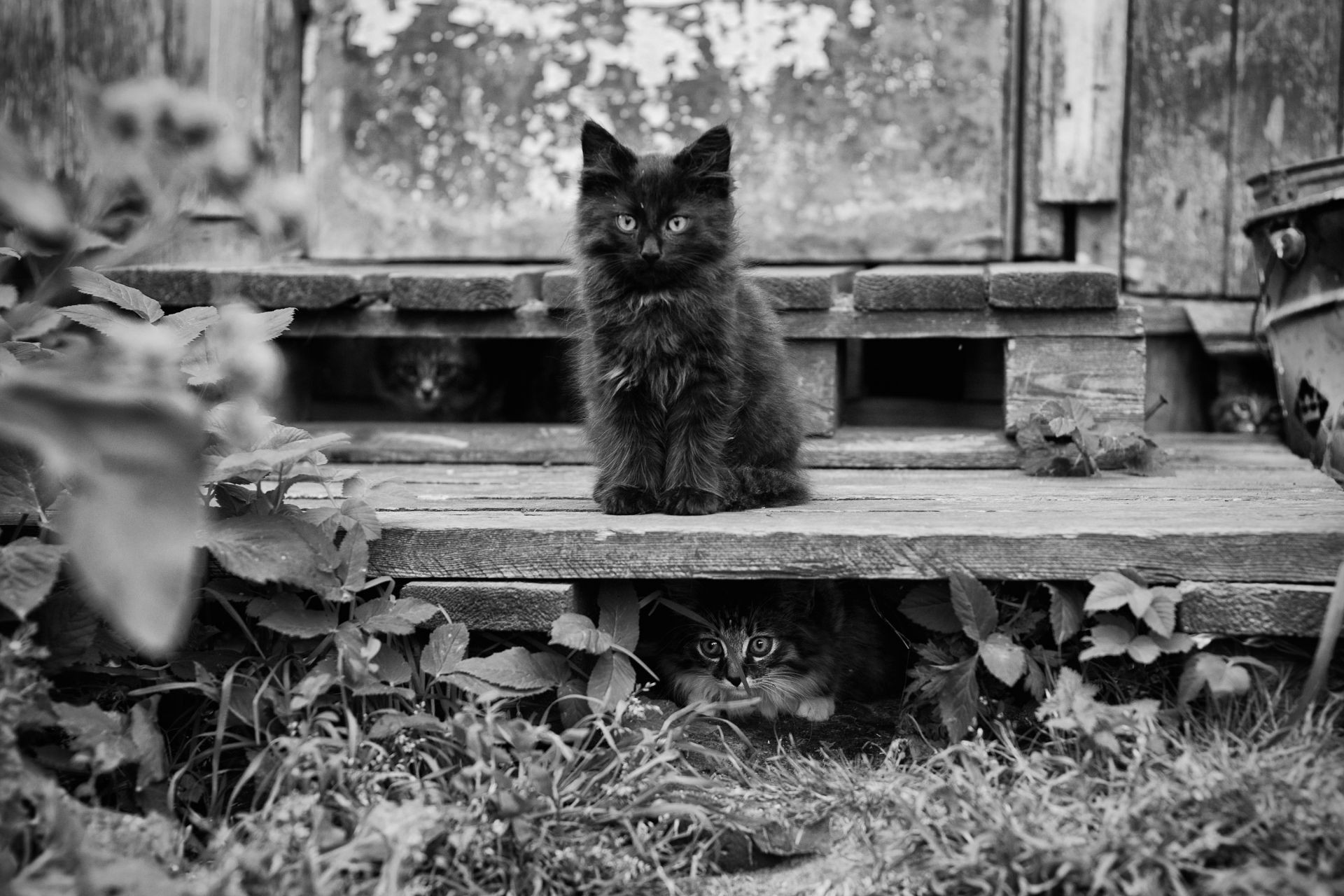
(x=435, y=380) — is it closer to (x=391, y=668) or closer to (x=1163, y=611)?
(x=391, y=668)

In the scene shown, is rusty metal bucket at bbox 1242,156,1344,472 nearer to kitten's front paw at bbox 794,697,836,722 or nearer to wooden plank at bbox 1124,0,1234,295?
wooden plank at bbox 1124,0,1234,295

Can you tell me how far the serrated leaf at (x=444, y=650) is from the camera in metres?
2.29

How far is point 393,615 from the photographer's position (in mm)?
2283

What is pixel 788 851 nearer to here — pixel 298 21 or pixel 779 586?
pixel 779 586

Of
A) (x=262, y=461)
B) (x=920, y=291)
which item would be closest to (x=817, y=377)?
(x=920, y=291)

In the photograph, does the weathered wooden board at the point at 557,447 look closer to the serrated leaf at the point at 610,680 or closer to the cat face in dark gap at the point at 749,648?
the cat face in dark gap at the point at 749,648

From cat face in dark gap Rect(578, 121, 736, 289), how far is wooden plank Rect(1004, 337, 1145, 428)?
1.14 metres

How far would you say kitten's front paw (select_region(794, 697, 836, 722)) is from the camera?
2.67 metres

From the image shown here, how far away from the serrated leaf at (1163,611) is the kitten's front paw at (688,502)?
36.1 inches

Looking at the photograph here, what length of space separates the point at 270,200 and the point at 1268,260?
292 centimetres

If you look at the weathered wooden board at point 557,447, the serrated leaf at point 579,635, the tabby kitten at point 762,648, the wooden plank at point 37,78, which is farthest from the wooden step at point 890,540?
the wooden plank at point 37,78

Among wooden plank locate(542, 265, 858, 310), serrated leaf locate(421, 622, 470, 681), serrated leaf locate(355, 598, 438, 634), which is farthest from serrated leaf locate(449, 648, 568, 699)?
wooden plank locate(542, 265, 858, 310)

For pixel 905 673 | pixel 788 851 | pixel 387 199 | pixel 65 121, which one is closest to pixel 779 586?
pixel 905 673

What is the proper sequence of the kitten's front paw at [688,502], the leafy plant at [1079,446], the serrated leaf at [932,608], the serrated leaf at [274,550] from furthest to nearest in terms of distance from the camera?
the leafy plant at [1079,446] < the kitten's front paw at [688,502] < the serrated leaf at [932,608] < the serrated leaf at [274,550]
